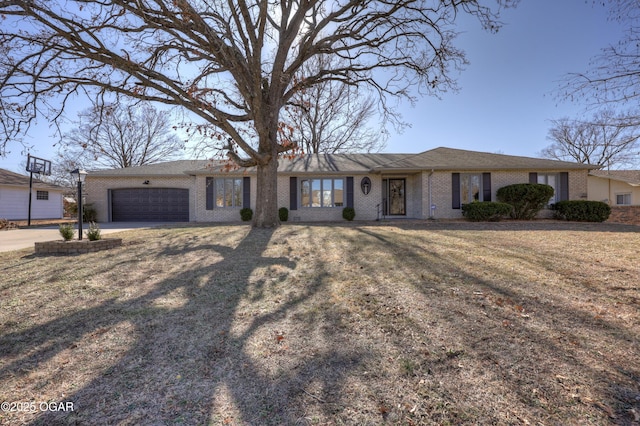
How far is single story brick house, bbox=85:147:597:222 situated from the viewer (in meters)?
13.1

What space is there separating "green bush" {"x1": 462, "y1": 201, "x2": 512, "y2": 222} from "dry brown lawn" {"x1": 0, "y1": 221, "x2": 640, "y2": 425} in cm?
A: 726

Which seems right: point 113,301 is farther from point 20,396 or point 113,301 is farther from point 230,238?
point 230,238

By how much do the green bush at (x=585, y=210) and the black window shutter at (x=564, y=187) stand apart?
0.91m

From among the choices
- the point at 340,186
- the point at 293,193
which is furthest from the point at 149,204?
the point at 340,186

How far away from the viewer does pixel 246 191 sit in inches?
561

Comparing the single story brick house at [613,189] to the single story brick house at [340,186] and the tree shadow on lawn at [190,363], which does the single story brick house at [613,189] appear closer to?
the single story brick house at [340,186]

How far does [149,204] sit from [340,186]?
1143 cm

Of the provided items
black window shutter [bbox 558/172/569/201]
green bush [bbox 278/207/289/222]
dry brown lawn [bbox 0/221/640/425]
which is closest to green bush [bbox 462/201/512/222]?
black window shutter [bbox 558/172/569/201]

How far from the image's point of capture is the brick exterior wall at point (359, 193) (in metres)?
13.1

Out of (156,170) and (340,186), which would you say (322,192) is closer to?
(340,186)

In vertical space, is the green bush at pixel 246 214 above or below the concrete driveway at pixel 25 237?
above

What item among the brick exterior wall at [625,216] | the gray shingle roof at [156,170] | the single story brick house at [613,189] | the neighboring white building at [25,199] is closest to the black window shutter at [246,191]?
the gray shingle roof at [156,170]

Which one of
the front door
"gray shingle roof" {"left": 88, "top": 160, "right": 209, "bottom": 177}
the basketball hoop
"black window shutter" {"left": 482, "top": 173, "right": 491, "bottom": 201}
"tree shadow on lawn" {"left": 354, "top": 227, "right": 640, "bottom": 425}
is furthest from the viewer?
"gray shingle roof" {"left": 88, "top": 160, "right": 209, "bottom": 177}

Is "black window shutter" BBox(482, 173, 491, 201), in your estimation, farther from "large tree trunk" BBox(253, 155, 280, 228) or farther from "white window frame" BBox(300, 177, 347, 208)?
"large tree trunk" BBox(253, 155, 280, 228)
